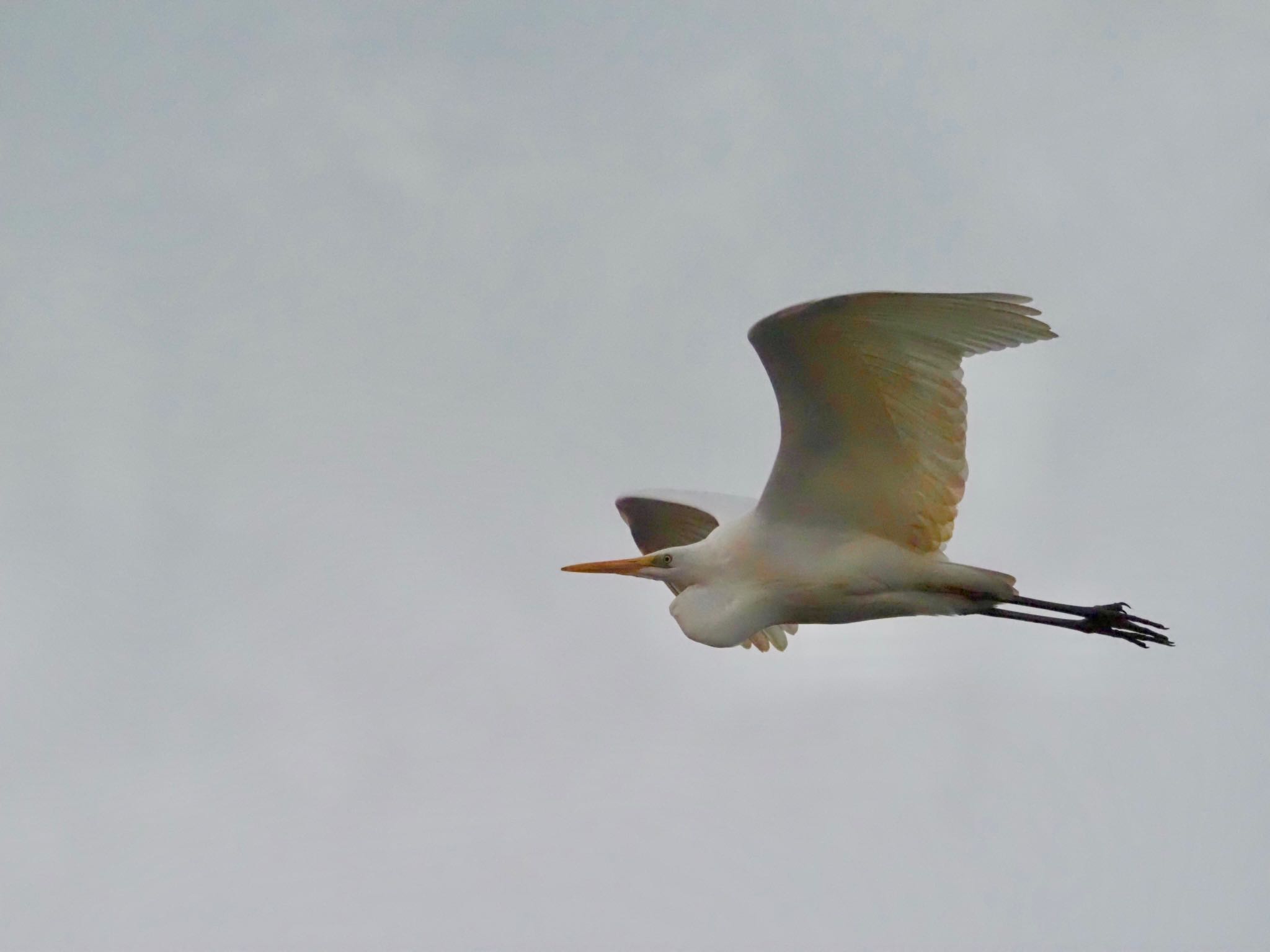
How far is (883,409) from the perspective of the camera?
9898mm

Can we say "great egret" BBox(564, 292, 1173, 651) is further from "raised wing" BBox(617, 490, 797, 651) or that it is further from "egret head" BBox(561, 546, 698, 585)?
"raised wing" BBox(617, 490, 797, 651)

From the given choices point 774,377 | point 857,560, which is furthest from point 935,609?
point 774,377

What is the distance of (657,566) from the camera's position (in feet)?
37.1

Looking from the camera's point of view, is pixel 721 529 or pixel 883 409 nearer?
pixel 883 409

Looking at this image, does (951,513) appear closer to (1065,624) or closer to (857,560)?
(857,560)

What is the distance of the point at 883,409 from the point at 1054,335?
4.74 ft

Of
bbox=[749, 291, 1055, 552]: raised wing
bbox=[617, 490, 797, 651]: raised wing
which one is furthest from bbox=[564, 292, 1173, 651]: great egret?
bbox=[617, 490, 797, 651]: raised wing

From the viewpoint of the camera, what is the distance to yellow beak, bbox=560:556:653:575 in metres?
11.5

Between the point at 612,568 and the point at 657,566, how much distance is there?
1.55 ft

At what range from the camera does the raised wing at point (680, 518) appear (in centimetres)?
1277

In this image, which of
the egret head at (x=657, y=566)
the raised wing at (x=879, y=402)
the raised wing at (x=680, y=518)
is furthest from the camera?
the raised wing at (x=680, y=518)

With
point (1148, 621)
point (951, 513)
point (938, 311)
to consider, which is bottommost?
point (1148, 621)

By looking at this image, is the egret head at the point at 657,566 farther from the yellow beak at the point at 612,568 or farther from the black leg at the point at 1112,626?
the black leg at the point at 1112,626

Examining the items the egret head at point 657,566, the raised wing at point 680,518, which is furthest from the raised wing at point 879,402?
the raised wing at point 680,518
